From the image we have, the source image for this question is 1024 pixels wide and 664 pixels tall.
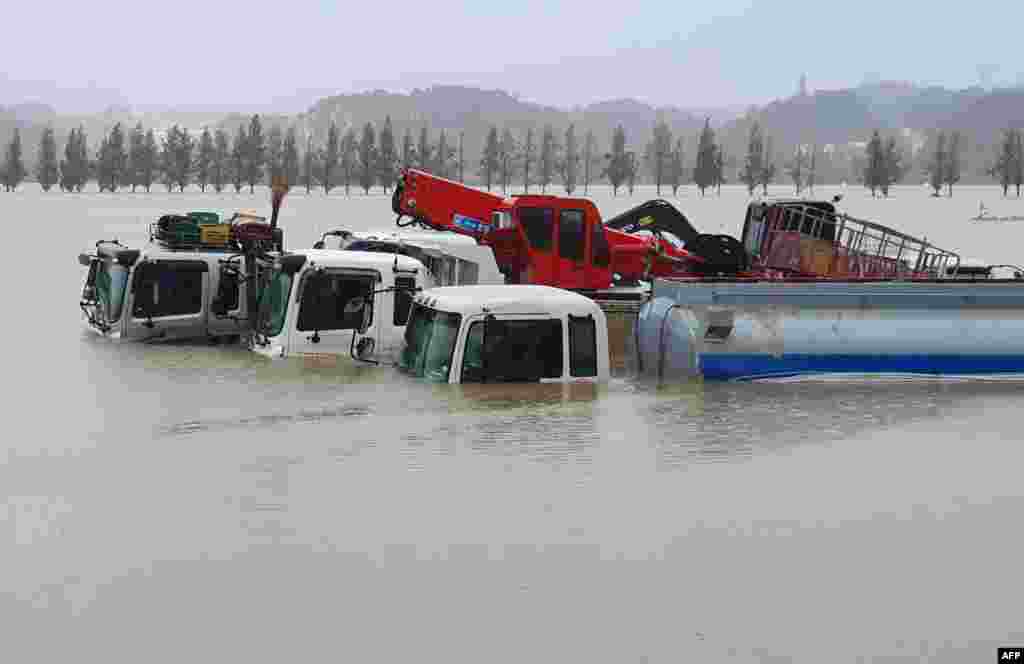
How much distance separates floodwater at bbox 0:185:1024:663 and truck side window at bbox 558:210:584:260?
752 centimetres

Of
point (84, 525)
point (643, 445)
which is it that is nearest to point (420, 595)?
point (84, 525)

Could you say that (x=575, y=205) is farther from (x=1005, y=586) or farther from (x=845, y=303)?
(x=1005, y=586)

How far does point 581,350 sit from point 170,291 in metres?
7.40

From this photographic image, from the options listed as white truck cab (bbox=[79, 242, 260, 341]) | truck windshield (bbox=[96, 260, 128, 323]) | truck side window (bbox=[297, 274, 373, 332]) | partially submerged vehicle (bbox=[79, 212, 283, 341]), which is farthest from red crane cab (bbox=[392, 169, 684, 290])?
truck side window (bbox=[297, 274, 373, 332])

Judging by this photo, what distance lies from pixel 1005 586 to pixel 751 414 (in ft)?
26.3

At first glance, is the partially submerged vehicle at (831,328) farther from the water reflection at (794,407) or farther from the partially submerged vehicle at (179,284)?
the partially submerged vehicle at (179,284)

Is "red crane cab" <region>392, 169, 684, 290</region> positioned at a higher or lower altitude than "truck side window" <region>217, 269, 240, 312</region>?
higher

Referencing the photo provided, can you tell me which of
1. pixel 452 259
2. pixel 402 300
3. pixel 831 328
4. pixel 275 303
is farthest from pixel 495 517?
pixel 452 259

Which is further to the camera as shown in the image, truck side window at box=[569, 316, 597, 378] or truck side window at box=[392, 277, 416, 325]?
truck side window at box=[392, 277, 416, 325]

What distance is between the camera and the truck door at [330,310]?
22.0 meters

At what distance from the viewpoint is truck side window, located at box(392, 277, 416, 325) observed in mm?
22062

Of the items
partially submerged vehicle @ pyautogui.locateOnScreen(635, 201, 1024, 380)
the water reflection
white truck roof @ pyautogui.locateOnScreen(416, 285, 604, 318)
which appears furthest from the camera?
partially submerged vehicle @ pyautogui.locateOnScreen(635, 201, 1024, 380)

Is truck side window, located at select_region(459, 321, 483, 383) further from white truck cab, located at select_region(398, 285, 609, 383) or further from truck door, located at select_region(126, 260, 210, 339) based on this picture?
truck door, located at select_region(126, 260, 210, 339)

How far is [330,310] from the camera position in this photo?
22203 mm
